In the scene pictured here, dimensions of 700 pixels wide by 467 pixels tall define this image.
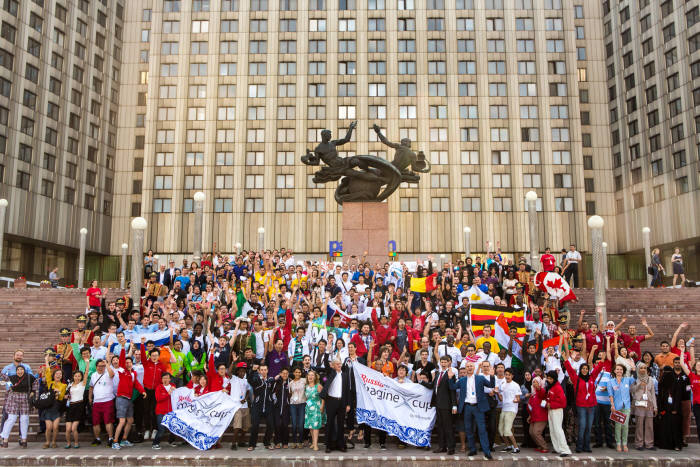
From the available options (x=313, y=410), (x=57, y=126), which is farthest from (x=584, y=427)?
(x=57, y=126)

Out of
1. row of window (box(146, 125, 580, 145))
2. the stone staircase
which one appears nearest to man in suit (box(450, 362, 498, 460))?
the stone staircase

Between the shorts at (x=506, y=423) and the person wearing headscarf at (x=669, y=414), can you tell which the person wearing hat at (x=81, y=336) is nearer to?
the shorts at (x=506, y=423)

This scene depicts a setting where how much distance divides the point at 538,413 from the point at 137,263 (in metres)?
14.1

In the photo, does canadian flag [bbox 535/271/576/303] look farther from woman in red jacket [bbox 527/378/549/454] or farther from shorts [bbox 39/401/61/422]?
shorts [bbox 39/401/61/422]

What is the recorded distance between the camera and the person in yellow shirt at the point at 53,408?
13273 mm

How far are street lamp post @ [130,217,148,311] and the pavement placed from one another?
7341 millimetres

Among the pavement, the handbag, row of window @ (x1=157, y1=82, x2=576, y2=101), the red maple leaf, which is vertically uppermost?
row of window @ (x1=157, y1=82, x2=576, y2=101)

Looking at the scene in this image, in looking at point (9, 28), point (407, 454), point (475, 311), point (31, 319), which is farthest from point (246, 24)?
point (407, 454)

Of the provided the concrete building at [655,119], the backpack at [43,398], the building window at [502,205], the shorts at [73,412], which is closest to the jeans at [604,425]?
the shorts at [73,412]

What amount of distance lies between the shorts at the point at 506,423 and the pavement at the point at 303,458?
17.8 inches

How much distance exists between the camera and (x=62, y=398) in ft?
44.1

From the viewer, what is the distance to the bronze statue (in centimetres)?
2847

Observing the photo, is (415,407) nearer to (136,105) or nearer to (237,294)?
(237,294)

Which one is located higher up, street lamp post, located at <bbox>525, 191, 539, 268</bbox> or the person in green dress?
street lamp post, located at <bbox>525, 191, 539, 268</bbox>
